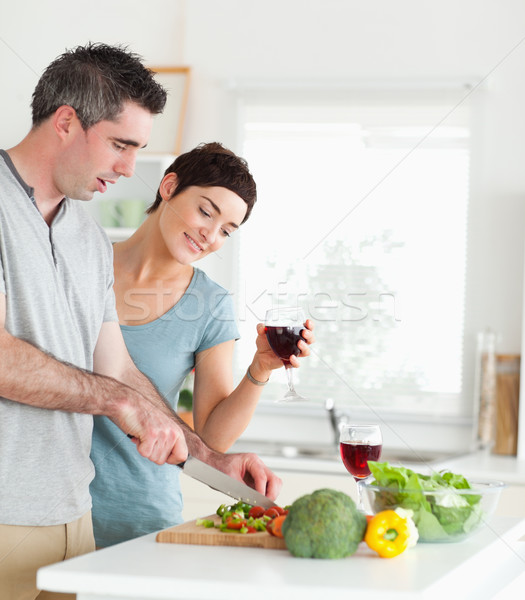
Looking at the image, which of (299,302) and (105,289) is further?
(299,302)

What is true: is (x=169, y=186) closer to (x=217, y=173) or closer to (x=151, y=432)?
(x=217, y=173)

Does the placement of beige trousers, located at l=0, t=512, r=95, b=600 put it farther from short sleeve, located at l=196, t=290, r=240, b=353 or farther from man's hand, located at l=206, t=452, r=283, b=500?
short sleeve, located at l=196, t=290, r=240, b=353

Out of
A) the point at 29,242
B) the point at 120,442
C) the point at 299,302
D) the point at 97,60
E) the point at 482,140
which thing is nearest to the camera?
the point at 29,242

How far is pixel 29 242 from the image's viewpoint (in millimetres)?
1277

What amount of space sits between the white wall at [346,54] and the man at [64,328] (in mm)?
1912

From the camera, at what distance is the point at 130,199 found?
132 inches

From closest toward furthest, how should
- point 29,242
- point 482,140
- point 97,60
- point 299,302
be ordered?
point 29,242, point 97,60, point 482,140, point 299,302

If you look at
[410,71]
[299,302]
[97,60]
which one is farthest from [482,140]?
[97,60]

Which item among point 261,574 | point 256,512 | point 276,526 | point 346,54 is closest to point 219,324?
point 256,512

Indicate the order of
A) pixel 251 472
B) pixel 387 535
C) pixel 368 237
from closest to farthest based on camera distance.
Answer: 1. pixel 387 535
2. pixel 251 472
3. pixel 368 237

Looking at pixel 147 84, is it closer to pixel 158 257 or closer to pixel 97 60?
pixel 97 60

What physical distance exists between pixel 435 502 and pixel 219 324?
68 cm

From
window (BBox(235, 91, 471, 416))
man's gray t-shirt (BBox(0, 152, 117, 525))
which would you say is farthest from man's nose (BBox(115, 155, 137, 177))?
window (BBox(235, 91, 471, 416))

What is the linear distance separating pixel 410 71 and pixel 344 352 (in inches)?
45.3
